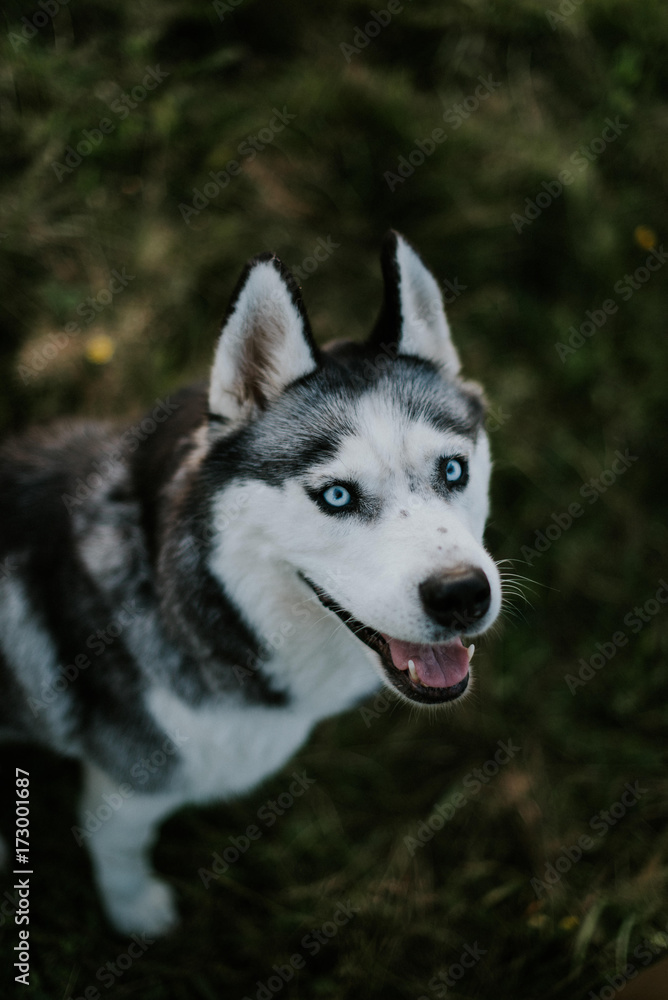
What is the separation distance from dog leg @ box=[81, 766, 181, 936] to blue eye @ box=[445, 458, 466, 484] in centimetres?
156

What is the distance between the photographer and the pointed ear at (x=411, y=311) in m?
2.23

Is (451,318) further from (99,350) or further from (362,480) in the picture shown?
(362,480)

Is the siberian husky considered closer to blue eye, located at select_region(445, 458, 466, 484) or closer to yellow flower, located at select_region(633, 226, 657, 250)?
blue eye, located at select_region(445, 458, 466, 484)

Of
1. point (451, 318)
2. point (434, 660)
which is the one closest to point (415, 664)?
point (434, 660)

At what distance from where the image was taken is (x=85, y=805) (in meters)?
2.73

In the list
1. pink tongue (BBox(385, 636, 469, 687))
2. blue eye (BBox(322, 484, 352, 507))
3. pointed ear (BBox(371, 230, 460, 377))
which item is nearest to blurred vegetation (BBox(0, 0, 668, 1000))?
pink tongue (BBox(385, 636, 469, 687))

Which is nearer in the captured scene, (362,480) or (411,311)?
(362,480)

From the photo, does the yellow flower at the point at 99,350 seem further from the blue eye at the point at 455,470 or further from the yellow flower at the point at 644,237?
the yellow flower at the point at 644,237

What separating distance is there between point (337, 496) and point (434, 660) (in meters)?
0.59

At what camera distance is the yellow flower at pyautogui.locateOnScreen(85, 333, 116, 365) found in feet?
12.9

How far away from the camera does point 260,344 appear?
219 cm

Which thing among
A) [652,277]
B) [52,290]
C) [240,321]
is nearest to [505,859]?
[240,321]

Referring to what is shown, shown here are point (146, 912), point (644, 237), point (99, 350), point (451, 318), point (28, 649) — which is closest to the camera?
point (28, 649)

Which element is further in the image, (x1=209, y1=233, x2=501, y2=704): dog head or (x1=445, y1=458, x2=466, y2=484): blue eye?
(x1=445, y1=458, x2=466, y2=484): blue eye
